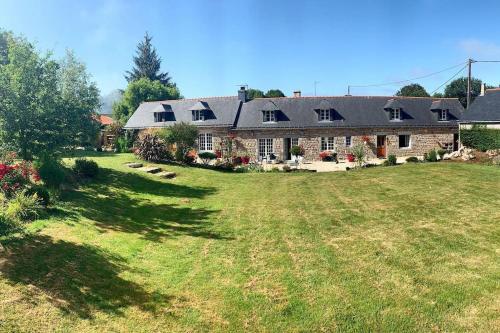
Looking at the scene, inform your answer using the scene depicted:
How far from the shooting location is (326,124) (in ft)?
119

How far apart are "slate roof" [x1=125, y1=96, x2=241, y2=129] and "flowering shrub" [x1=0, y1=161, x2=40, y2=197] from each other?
22.8m

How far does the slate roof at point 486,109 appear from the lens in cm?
3222

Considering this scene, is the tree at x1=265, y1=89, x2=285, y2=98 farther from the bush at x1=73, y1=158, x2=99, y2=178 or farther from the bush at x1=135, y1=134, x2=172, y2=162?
the bush at x1=73, y1=158, x2=99, y2=178

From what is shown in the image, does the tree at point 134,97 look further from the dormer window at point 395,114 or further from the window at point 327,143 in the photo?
the dormer window at point 395,114

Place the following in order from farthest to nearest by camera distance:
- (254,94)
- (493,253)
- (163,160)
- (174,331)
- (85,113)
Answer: (254,94)
(163,160)
(85,113)
(493,253)
(174,331)

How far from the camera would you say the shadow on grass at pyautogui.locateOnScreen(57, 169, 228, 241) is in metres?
12.5

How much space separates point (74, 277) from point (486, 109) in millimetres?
37592

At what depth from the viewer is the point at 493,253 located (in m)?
9.64

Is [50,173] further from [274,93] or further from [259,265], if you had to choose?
[274,93]

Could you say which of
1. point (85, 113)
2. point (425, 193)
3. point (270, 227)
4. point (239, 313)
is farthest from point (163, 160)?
point (239, 313)

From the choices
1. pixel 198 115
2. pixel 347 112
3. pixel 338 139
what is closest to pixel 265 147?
pixel 338 139

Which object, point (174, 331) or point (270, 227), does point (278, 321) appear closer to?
point (174, 331)

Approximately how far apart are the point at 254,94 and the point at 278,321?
64.2m

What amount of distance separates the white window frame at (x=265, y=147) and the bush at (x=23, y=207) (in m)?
25.7
